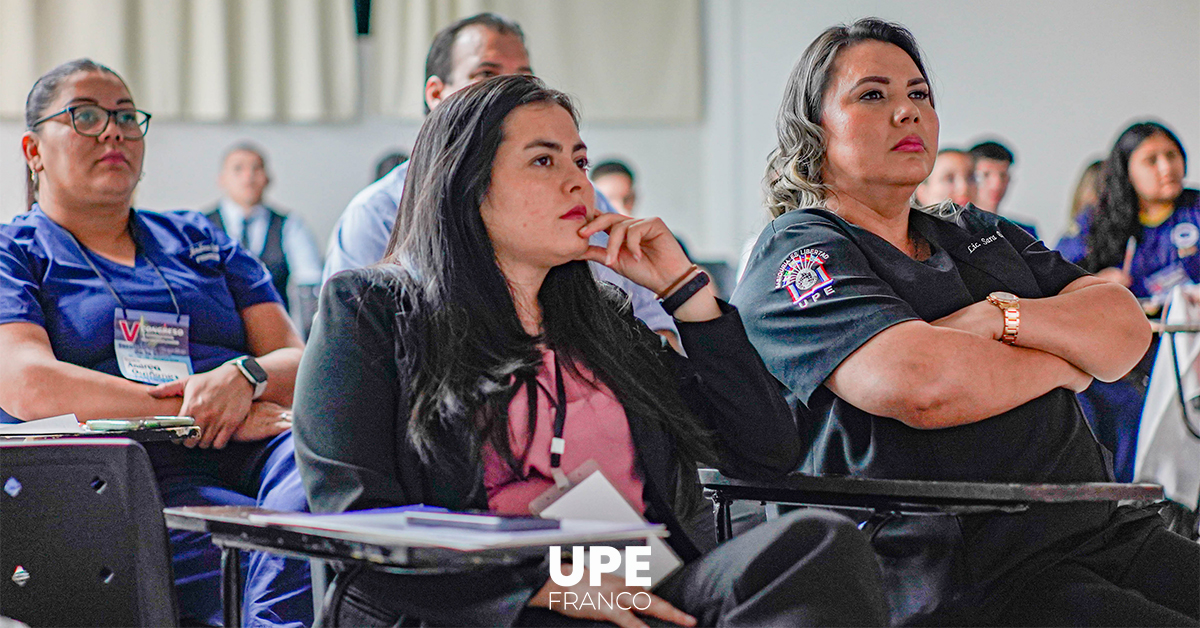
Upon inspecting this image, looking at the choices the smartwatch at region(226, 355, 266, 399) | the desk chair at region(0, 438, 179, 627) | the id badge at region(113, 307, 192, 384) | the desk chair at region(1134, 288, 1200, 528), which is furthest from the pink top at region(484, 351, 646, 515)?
the desk chair at region(1134, 288, 1200, 528)

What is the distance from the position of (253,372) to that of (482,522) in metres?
1.28

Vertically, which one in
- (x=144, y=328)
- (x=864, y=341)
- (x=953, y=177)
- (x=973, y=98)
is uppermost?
(x=973, y=98)

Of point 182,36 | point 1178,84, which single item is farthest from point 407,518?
point 1178,84

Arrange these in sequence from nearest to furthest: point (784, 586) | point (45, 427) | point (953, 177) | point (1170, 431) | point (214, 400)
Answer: point (784, 586)
point (45, 427)
point (214, 400)
point (1170, 431)
point (953, 177)

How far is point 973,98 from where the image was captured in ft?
23.2

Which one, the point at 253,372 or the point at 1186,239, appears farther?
the point at 1186,239

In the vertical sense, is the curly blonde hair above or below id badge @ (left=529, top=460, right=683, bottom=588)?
above

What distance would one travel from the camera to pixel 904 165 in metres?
1.90

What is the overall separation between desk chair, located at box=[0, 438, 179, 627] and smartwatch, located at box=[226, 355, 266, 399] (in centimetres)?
72

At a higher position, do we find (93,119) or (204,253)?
(93,119)

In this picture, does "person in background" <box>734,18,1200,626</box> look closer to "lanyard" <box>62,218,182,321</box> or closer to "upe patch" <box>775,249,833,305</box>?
"upe patch" <box>775,249,833,305</box>

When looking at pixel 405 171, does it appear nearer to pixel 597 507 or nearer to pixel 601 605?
pixel 597 507

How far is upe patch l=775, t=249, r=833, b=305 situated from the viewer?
5.70 feet

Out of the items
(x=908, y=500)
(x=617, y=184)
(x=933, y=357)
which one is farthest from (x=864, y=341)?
(x=617, y=184)
